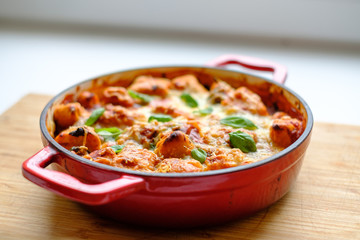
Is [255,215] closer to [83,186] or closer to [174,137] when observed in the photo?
[174,137]

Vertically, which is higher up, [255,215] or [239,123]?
[239,123]

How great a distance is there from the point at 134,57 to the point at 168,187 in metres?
2.78

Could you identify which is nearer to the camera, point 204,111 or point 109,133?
point 109,133

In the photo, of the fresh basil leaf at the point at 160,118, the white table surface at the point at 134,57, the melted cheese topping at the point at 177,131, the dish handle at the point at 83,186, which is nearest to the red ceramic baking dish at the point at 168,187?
the dish handle at the point at 83,186

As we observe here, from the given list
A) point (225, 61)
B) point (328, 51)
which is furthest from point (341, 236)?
point (328, 51)

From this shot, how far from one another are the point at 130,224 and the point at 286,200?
662 millimetres

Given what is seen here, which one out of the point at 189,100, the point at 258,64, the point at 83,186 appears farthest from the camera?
the point at 258,64

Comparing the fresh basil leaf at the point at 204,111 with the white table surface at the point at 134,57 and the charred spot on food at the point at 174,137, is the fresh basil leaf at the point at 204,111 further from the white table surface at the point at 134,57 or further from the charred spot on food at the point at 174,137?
the white table surface at the point at 134,57

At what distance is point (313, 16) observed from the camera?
13.4 feet

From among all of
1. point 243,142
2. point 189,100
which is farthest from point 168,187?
point 189,100

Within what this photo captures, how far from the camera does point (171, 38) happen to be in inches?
174

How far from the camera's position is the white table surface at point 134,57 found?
11.8ft

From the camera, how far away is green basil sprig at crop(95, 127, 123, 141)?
199 cm

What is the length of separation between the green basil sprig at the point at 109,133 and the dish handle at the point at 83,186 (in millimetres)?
490
